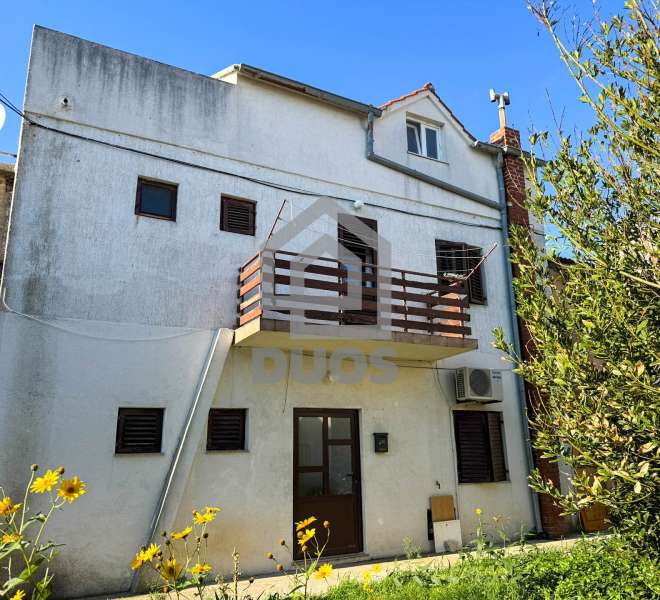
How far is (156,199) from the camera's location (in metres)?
9.17

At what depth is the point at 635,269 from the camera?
441cm

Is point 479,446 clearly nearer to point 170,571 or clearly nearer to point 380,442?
point 380,442

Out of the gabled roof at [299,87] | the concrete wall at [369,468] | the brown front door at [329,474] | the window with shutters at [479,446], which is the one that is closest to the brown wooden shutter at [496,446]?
the window with shutters at [479,446]

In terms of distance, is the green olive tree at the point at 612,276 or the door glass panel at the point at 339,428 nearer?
the green olive tree at the point at 612,276

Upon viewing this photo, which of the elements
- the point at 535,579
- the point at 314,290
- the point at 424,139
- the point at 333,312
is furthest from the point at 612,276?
the point at 424,139

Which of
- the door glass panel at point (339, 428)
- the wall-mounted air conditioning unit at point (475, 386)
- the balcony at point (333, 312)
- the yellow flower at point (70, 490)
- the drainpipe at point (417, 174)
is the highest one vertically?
the drainpipe at point (417, 174)

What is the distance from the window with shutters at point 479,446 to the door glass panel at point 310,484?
2.77 meters

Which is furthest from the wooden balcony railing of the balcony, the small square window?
the small square window

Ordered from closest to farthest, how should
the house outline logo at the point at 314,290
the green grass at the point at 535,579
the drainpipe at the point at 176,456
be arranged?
the green grass at the point at 535,579, the drainpipe at the point at 176,456, the house outline logo at the point at 314,290

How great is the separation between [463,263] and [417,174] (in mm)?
2089

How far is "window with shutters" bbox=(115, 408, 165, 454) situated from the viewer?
313 inches

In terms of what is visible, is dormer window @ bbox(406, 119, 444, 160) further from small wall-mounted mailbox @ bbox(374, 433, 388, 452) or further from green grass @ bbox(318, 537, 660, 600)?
green grass @ bbox(318, 537, 660, 600)

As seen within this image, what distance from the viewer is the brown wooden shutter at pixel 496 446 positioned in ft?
35.3

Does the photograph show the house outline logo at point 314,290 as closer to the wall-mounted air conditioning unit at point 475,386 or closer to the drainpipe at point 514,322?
the wall-mounted air conditioning unit at point 475,386
